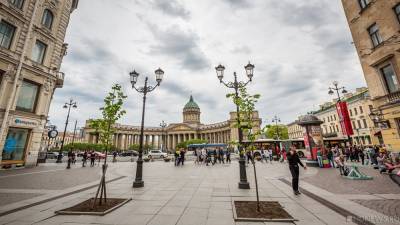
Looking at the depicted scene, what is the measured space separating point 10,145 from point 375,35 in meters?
33.2

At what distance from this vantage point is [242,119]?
8.00 meters

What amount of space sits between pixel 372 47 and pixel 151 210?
20477 millimetres

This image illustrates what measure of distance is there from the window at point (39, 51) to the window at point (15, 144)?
735cm

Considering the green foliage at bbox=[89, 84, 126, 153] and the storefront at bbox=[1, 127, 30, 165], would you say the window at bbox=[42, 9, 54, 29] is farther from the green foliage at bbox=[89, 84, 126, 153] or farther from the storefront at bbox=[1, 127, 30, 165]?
the green foliage at bbox=[89, 84, 126, 153]

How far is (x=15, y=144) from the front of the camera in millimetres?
17891

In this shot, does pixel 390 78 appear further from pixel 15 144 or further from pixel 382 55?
pixel 15 144

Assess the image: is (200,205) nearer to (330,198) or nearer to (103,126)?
(330,198)

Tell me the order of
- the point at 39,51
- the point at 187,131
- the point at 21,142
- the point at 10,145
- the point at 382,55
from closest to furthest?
1. the point at 382,55
2. the point at 10,145
3. the point at 21,142
4. the point at 39,51
5. the point at 187,131

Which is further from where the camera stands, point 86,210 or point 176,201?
point 176,201

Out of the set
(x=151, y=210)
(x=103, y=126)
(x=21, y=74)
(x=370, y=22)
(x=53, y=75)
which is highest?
(x=370, y=22)

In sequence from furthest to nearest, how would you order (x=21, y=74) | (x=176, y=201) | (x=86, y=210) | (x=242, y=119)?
(x=21, y=74)
(x=242, y=119)
(x=176, y=201)
(x=86, y=210)

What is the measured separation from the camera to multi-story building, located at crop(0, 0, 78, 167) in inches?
655

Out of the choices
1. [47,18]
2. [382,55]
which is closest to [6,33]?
[47,18]

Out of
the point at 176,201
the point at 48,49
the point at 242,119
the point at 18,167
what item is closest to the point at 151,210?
the point at 176,201
